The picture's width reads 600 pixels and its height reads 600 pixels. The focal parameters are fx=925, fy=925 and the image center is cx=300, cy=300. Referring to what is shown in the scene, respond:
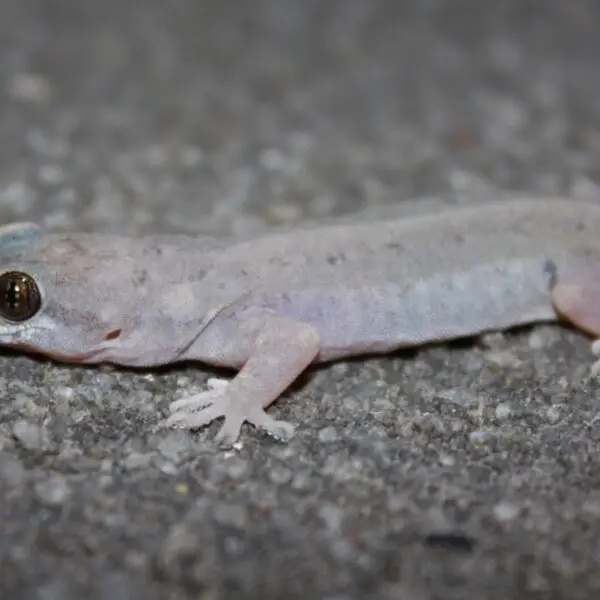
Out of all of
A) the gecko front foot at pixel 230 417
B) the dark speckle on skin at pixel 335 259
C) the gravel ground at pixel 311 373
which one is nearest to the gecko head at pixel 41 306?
the gravel ground at pixel 311 373

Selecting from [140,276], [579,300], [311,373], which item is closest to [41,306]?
[140,276]

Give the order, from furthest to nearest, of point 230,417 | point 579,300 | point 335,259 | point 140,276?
point 579,300
point 335,259
point 140,276
point 230,417

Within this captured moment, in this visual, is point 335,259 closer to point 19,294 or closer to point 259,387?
point 259,387

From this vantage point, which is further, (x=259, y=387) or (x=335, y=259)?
(x=335, y=259)

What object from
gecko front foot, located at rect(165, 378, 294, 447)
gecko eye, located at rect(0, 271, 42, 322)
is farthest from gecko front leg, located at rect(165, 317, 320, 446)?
gecko eye, located at rect(0, 271, 42, 322)

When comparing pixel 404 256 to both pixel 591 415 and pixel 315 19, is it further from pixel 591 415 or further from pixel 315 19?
pixel 315 19

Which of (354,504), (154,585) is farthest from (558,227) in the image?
(154,585)

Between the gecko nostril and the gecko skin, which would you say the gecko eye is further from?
the gecko nostril
